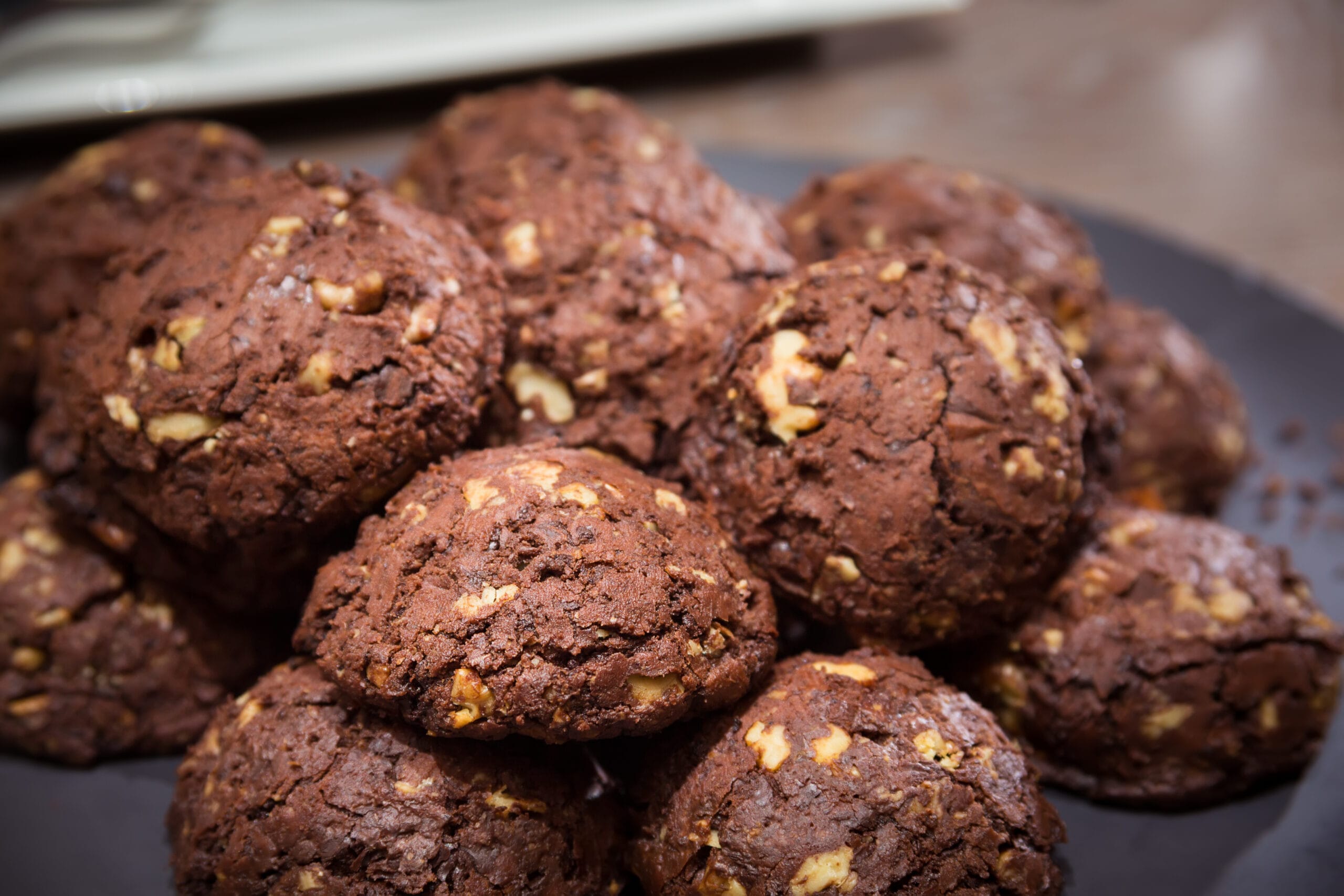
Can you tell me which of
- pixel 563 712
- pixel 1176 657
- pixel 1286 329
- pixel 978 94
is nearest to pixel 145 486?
pixel 563 712

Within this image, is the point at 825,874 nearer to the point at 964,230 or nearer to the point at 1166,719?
the point at 1166,719

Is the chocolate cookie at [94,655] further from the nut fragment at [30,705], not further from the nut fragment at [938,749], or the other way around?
the nut fragment at [938,749]

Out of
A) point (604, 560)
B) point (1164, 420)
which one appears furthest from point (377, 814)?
point (1164, 420)

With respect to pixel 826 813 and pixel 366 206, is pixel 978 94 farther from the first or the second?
pixel 826 813

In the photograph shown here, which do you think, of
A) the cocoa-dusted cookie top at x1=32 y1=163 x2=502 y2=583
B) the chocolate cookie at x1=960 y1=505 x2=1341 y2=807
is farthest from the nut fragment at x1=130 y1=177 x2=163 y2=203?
the chocolate cookie at x1=960 y1=505 x2=1341 y2=807

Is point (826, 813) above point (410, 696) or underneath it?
underneath

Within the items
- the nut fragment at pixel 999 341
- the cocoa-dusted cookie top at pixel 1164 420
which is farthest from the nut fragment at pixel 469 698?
the cocoa-dusted cookie top at pixel 1164 420

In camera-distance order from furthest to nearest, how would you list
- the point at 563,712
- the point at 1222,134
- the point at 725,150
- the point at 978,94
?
the point at 978,94, the point at 1222,134, the point at 725,150, the point at 563,712
